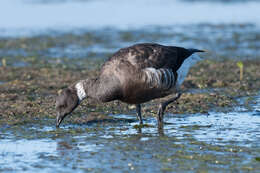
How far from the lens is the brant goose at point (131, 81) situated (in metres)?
Result: 9.48

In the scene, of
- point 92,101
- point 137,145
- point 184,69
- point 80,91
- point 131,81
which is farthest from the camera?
point 92,101

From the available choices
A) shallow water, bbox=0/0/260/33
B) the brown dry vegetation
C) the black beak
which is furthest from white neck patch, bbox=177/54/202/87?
shallow water, bbox=0/0/260/33

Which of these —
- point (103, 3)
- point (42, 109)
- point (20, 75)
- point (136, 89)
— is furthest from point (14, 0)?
point (136, 89)

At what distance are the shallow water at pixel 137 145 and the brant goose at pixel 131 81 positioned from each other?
20.1 inches

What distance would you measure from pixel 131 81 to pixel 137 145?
4.27 ft

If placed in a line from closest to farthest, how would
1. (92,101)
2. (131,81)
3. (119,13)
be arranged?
(131,81) < (92,101) < (119,13)

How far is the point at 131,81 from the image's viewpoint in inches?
371

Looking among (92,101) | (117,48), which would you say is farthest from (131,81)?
(117,48)

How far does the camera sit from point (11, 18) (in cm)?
2756

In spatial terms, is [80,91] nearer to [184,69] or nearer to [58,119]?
[58,119]

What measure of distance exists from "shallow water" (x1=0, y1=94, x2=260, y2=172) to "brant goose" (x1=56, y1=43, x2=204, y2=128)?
1.68 feet

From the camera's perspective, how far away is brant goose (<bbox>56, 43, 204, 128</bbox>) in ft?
31.1

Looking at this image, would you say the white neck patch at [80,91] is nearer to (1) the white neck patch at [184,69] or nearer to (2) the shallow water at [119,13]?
(1) the white neck patch at [184,69]

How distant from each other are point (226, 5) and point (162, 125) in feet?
71.1
